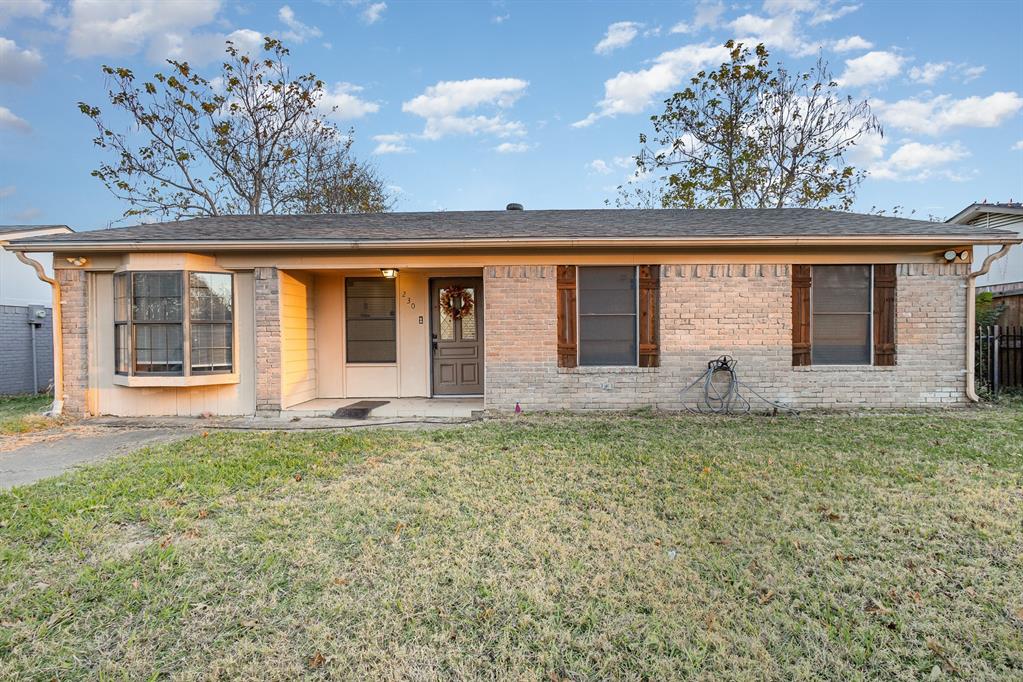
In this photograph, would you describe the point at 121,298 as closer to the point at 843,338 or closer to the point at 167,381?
the point at 167,381

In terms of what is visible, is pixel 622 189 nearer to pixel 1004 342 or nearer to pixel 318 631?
pixel 1004 342

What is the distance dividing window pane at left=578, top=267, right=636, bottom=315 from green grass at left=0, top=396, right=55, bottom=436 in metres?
7.48

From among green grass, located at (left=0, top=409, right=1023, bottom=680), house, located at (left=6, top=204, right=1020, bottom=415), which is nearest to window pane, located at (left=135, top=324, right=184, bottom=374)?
house, located at (left=6, top=204, right=1020, bottom=415)

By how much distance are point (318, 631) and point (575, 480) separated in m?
2.36

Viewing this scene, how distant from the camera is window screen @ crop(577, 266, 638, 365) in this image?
23.0ft

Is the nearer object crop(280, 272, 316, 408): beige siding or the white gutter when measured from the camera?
the white gutter

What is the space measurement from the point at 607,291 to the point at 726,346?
1.88m

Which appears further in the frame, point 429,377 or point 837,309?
point 429,377

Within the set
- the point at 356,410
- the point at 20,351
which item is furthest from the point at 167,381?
the point at 20,351

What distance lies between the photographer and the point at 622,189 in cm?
1938

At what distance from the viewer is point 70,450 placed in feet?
16.9

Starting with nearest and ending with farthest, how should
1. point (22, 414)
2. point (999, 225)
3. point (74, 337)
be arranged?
point (74, 337) < point (22, 414) < point (999, 225)

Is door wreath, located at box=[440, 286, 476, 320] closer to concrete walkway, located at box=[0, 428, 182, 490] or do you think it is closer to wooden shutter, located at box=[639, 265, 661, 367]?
wooden shutter, located at box=[639, 265, 661, 367]

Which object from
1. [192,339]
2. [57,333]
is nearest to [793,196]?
[192,339]
